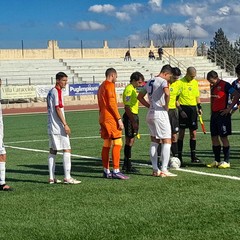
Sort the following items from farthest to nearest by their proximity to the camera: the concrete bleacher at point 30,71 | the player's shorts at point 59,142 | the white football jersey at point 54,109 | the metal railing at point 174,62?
1. the metal railing at point 174,62
2. the concrete bleacher at point 30,71
3. the player's shorts at point 59,142
4. the white football jersey at point 54,109

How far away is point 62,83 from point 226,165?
3624 millimetres

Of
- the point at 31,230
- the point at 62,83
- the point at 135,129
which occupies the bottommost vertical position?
the point at 31,230

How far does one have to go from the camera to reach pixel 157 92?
381 inches

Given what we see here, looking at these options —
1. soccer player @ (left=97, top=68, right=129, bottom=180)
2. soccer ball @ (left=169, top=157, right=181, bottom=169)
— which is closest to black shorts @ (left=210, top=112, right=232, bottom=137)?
soccer ball @ (left=169, top=157, right=181, bottom=169)

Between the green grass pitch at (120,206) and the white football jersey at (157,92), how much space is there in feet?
4.23

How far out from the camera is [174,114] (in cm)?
1108

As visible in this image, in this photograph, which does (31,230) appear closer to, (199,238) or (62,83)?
(199,238)

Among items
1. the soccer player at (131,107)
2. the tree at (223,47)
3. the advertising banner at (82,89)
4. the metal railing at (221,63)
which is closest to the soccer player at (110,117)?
the soccer player at (131,107)

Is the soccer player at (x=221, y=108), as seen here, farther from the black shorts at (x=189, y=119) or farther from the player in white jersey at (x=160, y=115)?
the player in white jersey at (x=160, y=115)

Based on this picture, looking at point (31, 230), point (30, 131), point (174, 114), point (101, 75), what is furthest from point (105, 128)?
point (101, 75)

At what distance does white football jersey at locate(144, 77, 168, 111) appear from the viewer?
31.6 feet

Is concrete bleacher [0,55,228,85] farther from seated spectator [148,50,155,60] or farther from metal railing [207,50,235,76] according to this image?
metal railing [207,50,235,76]

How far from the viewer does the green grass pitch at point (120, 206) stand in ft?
20.2

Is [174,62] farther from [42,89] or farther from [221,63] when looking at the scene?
[42,89]
